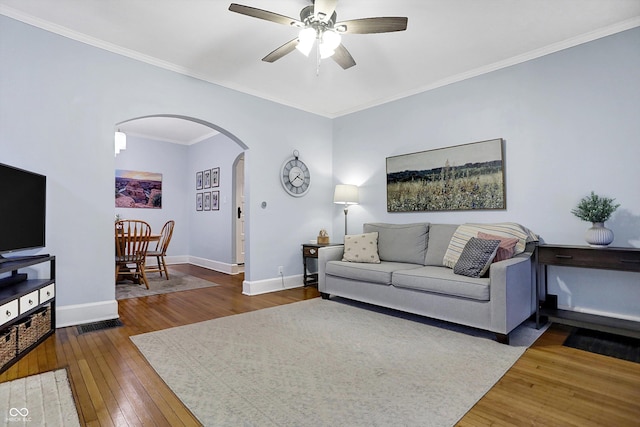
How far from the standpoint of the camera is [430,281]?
297 centimetres

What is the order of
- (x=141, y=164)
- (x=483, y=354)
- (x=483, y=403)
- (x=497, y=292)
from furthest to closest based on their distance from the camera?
(x=141, y=164)
(x=497, y=292)
(x=483, y=354)
(x=483, y=403)

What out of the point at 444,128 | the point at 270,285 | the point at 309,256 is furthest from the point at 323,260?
the point at 444,128

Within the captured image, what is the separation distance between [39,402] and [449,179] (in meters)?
4.02

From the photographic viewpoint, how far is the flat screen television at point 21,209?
2404 mm

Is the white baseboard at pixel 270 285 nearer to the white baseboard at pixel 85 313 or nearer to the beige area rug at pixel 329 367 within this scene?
the beige area rug at pixel 329 367

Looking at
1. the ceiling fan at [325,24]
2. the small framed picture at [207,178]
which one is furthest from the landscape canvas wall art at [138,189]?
the ceiling fan at [325,24]

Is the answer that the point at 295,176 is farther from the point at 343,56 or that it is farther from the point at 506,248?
the point at 506,248

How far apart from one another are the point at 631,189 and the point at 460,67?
2004 millimetres

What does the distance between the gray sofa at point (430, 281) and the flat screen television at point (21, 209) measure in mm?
2757

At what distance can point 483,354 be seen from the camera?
2.39 meters

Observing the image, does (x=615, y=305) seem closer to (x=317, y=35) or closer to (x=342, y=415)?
(x=342, y=415)

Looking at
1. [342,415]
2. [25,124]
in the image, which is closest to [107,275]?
[25,124]

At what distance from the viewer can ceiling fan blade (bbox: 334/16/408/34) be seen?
7.37ft

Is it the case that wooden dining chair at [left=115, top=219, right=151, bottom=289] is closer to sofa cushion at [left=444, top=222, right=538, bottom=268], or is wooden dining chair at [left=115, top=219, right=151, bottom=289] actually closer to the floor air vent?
the floor air vent
